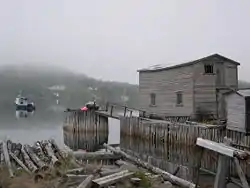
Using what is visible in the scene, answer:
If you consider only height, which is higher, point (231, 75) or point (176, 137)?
point (231, 75)

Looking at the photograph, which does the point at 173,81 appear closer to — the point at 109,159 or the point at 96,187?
the point at 109,159

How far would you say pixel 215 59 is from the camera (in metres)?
33.6

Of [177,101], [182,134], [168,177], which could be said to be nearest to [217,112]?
[177,101]

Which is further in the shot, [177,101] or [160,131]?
[177,101]

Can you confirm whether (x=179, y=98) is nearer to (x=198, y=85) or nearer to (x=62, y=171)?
(x=198, y=85)

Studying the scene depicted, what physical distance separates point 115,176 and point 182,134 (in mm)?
11583

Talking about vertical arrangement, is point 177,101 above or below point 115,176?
above

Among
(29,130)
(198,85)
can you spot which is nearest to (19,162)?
(198,85)

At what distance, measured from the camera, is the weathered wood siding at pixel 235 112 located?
68.1ft

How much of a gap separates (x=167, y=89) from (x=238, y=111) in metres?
15.5

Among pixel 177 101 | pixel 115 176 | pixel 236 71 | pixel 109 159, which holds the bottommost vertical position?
pixel 109 159

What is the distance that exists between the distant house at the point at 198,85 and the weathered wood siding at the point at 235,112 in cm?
914

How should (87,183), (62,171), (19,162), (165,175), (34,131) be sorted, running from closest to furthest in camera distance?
(87,183) < (62,171) < (19,162) < (165,175) < (34,131)

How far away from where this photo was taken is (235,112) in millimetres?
21453
